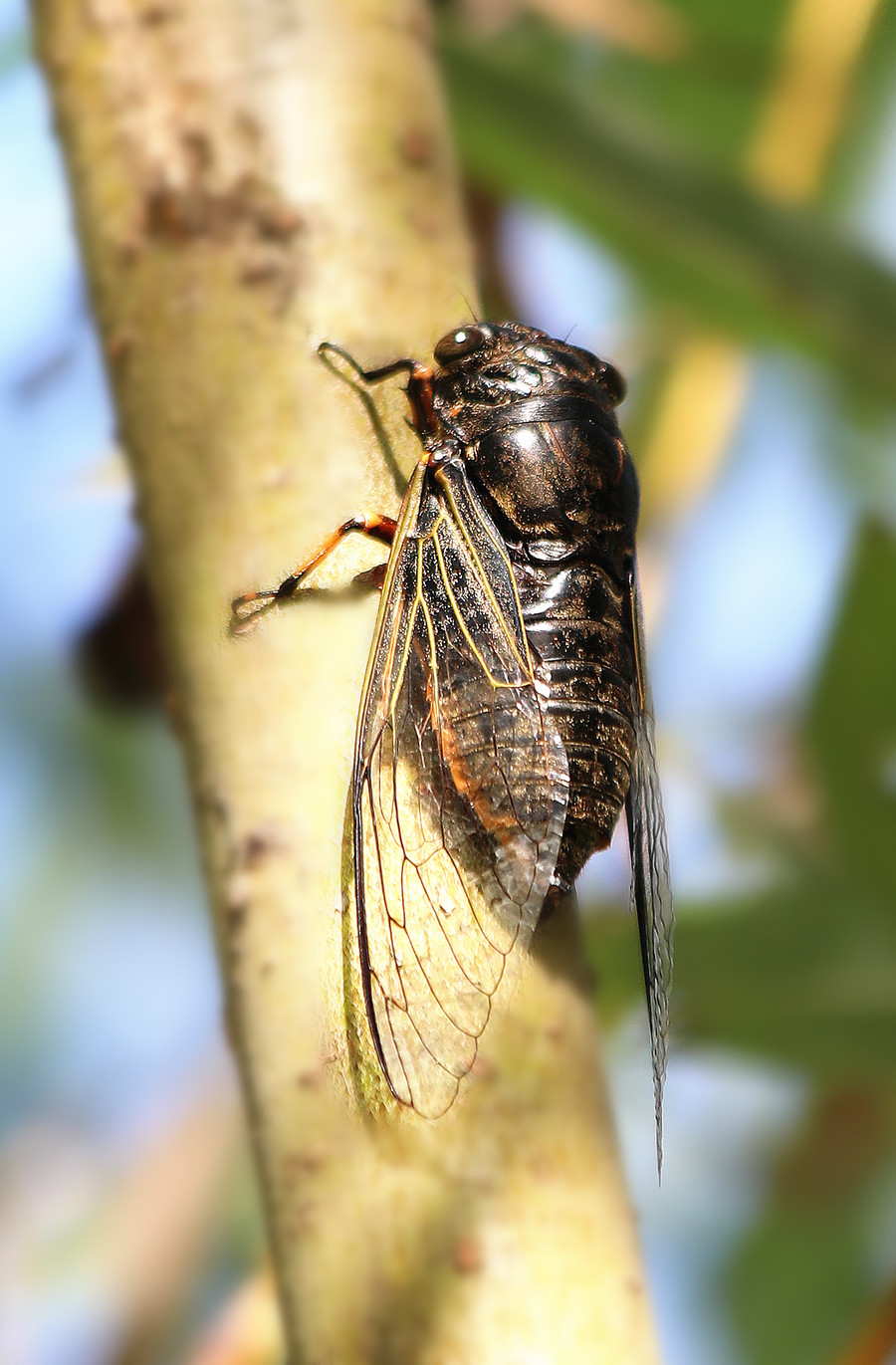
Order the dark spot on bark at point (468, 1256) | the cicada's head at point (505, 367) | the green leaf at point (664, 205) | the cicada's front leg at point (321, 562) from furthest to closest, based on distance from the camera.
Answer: the green leaf at point (664, 205), the cicada's head at point (505, 367), the cicada's front leg at point (321, 562), the dark spot on bark at point (468, 1256)

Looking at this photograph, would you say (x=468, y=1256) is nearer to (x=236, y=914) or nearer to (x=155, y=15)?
(x=236, y=914)

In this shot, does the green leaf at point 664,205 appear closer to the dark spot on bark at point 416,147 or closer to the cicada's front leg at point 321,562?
the dark spot on bark at point 416,147

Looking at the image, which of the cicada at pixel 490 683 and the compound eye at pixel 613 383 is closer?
the cicada at pixel 490 683

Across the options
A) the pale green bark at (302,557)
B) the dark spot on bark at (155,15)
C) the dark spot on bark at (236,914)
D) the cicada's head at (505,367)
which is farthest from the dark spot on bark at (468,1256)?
the dark spot on bark at (155,15)

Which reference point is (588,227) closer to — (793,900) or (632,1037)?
(793,900)

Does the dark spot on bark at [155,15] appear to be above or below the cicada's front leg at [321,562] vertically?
above

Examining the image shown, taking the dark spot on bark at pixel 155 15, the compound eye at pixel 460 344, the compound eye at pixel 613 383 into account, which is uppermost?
the dark spot on bark at pixel 155 15

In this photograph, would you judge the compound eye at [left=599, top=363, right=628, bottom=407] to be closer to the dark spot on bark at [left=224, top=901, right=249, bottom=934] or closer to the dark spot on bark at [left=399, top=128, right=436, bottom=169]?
the dark spot on bark at [left=399, top=128, right=436, bottom=169]

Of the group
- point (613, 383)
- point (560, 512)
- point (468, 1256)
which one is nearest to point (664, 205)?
point (613, 383)
